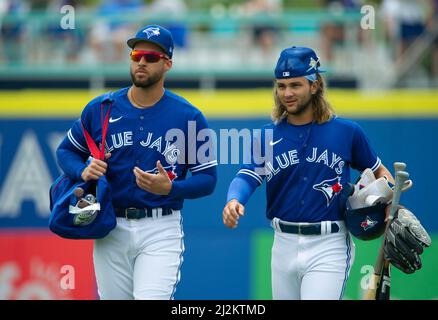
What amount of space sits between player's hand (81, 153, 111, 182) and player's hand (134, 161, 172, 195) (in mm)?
259

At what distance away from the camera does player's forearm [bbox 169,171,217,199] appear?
20.3 feet

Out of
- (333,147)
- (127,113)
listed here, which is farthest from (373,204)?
(127,113)

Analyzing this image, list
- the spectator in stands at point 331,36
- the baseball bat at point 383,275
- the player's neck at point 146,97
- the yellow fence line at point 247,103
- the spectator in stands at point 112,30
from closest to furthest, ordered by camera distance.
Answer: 1. the baseball bat at point 383,275
2. the player's neck at point 146,97
3. the yellow fence line at point 247,103
4. the spectator in stands at point 331,36
5. the spectator in stands at point 112,30

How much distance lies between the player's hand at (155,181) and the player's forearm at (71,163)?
1.52ft

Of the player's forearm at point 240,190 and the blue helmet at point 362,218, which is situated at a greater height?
the player's forearm at point 240,190

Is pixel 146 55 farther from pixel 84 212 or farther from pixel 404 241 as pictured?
pixel 404 241

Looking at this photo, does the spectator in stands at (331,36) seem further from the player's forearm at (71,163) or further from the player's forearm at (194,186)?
the player's forearm at (71,163)

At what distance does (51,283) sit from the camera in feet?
36.4

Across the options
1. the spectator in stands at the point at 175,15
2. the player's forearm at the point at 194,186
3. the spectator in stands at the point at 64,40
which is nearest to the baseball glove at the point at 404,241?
the player's forearm at the point at 194,186

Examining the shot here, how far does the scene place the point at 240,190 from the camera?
20.7ft

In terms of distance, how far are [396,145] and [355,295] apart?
171cm

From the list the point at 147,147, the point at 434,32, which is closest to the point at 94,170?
the point at 147,147

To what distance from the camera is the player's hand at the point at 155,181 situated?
5957 mm

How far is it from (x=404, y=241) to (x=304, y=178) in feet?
2.50
